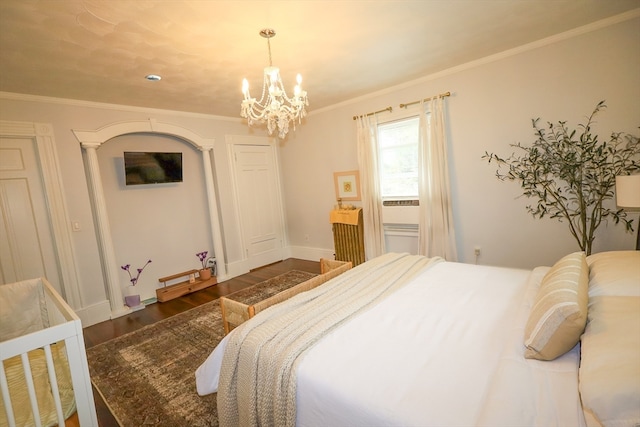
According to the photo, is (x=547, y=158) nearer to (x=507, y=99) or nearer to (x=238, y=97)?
(x=507, y=99)

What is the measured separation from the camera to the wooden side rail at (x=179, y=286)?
4090 mm

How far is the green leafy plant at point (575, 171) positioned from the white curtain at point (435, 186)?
2.25 feet

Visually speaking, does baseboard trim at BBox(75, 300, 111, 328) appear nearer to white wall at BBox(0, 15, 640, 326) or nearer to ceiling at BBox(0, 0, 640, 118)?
white wall at BBox(0, 15, 640, 326)

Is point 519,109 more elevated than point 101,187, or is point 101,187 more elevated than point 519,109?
point 519,109

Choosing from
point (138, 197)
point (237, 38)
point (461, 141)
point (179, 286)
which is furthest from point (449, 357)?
point (138, 197)

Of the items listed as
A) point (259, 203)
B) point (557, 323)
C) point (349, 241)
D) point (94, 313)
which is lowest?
point (94, 313)

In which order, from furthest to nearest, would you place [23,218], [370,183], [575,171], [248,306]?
[370,183] < [23,218] < [575,171] < [248,306]

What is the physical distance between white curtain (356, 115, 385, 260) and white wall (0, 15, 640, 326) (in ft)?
0.84

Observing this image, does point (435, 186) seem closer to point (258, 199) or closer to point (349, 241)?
point (349, 241)

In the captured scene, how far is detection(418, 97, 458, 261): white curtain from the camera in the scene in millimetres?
3674

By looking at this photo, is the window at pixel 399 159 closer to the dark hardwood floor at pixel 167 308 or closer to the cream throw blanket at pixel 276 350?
the dark hardwood floor at pixel 167 308

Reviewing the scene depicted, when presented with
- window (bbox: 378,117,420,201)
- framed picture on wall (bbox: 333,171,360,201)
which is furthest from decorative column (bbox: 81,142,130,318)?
window (bbox: 378,117,420,201)

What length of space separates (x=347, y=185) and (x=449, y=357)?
3625 millimetres

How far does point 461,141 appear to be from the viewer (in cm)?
360
